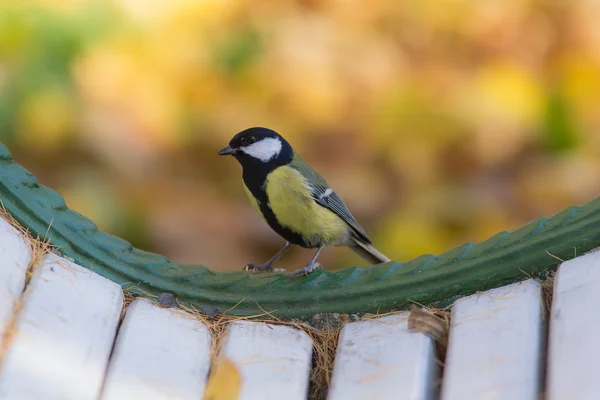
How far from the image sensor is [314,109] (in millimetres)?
3492

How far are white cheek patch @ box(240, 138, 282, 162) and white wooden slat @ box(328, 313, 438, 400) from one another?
3.19 ft

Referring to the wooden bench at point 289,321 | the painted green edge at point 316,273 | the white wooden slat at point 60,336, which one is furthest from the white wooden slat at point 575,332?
the white wooden slat at point 60,336

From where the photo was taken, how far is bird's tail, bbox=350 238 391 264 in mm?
2416

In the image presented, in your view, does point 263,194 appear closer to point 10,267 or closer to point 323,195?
point 323,195

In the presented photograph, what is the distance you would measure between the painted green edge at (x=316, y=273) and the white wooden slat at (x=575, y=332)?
0.11m

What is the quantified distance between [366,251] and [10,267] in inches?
53.2

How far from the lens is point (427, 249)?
3.28 metres

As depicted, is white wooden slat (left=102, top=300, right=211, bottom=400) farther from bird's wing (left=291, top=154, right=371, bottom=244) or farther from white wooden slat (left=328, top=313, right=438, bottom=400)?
bird's wing (left=291, top=154, right=371, bottom=244)

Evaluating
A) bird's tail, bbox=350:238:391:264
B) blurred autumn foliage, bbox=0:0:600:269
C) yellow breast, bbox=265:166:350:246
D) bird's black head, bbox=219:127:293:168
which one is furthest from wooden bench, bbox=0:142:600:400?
blurred autumn foliage, bbox=0:0:600:269

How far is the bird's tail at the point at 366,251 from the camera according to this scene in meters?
2.42

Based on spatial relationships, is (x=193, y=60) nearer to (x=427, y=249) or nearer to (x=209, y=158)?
(x=209, y=158)

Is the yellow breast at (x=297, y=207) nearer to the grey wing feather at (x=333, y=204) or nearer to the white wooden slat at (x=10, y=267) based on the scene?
the grey wing feather at (x=333, y=204)

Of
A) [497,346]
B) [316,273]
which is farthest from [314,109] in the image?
[497,346]

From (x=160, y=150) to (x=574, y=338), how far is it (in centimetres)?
252
